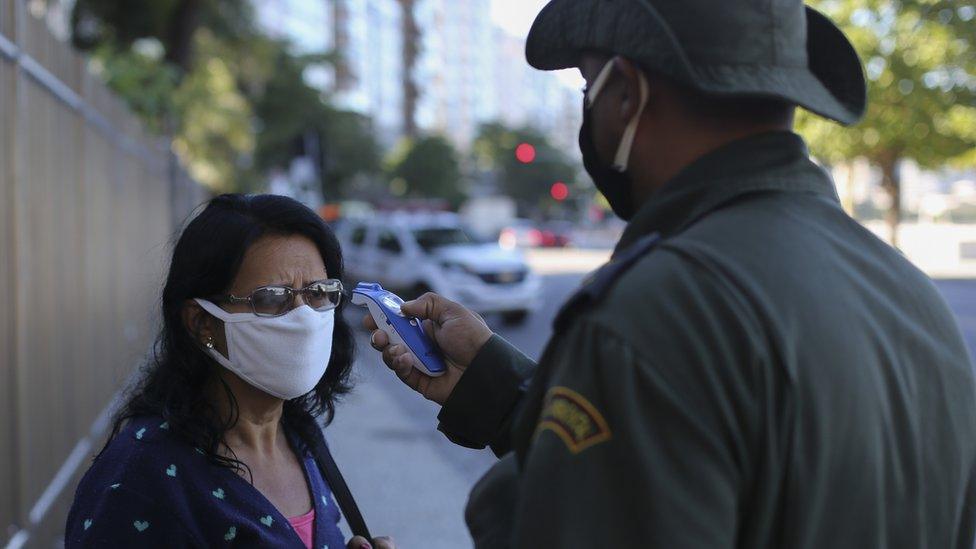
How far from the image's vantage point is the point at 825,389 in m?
1.19

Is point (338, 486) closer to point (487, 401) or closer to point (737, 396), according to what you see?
point (487, 401)

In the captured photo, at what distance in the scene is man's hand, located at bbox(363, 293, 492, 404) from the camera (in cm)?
200

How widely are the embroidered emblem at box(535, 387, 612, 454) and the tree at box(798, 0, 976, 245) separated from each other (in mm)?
20576

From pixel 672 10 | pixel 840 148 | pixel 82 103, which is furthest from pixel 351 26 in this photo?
pixel 672 10

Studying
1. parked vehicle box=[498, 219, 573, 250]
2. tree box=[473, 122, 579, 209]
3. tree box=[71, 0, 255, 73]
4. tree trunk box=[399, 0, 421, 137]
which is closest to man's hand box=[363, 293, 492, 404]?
tree box=[71, 0, 255, 73]

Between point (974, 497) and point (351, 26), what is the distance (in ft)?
284

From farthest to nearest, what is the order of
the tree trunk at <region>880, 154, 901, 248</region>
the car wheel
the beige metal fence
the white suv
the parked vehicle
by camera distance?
the parked vehicle, the tree trunk at <region>880, 154, 901, 248</region>, the car wheel, the white suv, the beige metal fence

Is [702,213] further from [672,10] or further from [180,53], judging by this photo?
[180,53]

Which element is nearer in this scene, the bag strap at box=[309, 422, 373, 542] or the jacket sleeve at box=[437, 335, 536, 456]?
the jacket sleeve at box=[437, 335, 536, 456]

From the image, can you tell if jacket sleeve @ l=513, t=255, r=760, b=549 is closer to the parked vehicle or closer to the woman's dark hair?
the woman's dark hair

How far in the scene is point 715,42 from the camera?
1.28m

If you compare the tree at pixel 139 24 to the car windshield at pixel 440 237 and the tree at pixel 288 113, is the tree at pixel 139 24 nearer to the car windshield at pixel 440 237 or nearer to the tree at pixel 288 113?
the car windshield at pixel 440 237

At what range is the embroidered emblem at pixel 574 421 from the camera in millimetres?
1163

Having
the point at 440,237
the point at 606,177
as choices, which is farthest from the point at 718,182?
the point at 440,237
